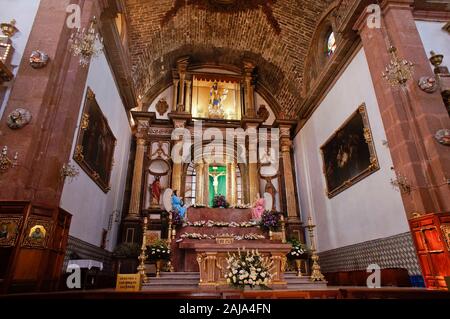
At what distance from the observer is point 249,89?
15.7 metres

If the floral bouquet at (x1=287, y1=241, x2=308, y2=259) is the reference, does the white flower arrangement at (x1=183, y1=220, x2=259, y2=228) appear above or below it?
above

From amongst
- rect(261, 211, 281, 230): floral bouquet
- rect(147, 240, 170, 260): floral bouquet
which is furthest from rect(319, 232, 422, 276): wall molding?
rect(147, 240, 170, 260): floral bouquet

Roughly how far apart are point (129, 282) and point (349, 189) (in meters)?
7.41

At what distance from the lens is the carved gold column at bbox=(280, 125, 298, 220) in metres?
13.2

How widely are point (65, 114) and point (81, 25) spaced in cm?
253

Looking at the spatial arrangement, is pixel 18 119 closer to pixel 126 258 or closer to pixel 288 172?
pixel 126 258

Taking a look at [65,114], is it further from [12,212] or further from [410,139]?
[410,139]

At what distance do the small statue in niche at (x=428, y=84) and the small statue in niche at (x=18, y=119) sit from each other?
873cm

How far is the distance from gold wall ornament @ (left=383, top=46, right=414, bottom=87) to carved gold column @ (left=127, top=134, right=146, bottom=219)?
10.3 meters

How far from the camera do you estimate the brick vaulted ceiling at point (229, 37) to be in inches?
482

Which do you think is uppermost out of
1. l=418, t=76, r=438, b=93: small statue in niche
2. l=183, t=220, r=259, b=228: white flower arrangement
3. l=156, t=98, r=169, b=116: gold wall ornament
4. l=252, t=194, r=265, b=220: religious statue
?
l=156, t=98, r=169, b=116: gold wall ornament

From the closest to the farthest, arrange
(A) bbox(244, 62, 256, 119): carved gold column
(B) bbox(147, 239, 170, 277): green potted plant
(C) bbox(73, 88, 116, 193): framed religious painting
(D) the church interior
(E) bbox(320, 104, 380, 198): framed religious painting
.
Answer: (D) the church interior, (C) bbox(73, 88, 116, 193): framed religious painting, (B) bbox(147, 239, 170, 277): green potted plant, (E) bbox(320, 104, 380, 198): framed religious painting, (A) bbox(244, 62, 256, 119): carved gold column

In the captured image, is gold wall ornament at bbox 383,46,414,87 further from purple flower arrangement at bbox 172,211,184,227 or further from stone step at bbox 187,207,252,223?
purple flower arrangement at bbox 172,211,184,227

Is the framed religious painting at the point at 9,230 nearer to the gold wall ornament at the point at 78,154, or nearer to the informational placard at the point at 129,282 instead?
the informational placard at the point at 129,282
